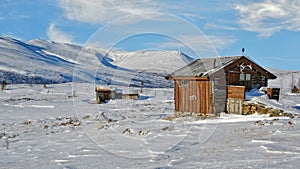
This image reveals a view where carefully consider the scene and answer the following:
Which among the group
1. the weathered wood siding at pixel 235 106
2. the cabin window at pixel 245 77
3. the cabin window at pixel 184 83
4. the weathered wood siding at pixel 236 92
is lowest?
the weathered wood siding at pixel 235 106

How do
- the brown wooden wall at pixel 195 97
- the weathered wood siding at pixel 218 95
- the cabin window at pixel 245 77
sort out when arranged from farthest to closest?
1. the cabin window at pixel 245 77
2. the brown wooden wall at pixel 195 97
3. the weathered wood siding at pixel 218 95

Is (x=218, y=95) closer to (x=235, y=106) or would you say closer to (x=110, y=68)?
(x=235, y=106)

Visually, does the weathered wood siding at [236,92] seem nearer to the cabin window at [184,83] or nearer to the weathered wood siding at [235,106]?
the weathered wood siding at [235,106]

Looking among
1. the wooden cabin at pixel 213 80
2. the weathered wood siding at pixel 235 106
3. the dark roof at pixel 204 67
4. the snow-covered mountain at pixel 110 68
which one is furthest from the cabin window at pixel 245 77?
the snow-covered mountain at pixel 110 68

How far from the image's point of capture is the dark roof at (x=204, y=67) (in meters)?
22.6

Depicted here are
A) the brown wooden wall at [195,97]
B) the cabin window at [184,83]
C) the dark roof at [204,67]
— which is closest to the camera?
the brown wooden wall at [195,97]

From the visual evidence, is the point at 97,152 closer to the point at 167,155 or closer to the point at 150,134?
the point at 167,155

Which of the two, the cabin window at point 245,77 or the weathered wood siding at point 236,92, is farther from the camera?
the cabin window at point 245,77

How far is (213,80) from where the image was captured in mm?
21875

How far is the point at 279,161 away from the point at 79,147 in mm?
6270

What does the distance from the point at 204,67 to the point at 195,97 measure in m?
2.25

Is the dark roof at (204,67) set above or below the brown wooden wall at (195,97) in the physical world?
above

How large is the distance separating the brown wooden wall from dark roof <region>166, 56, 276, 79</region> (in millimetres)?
580

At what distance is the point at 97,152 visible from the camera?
9.78 metres
